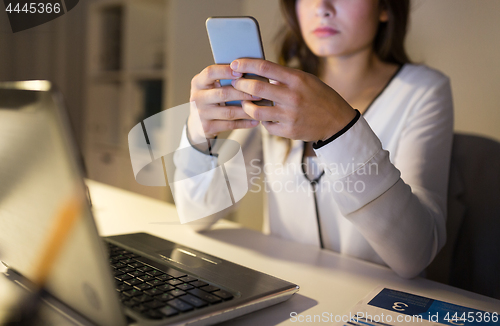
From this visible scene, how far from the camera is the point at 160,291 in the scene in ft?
1.26

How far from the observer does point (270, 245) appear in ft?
2.30

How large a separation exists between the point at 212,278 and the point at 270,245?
0.27m

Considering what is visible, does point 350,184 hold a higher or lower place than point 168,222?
higher

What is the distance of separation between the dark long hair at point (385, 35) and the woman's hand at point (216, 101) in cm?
48

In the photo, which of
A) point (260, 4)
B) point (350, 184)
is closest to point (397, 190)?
point (350, 184)

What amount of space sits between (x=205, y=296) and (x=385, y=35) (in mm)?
765

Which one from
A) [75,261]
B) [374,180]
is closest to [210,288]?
[75,261]

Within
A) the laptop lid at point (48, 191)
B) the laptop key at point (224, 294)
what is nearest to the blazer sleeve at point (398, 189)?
the laptop key at point (224, 294)

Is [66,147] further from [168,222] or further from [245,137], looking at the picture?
[245,137]

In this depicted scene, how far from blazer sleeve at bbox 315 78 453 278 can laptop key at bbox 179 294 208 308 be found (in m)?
0.24

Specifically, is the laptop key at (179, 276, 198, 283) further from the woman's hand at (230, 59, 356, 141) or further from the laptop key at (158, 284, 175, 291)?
the woman's hand at (230, 59, 356, 141)

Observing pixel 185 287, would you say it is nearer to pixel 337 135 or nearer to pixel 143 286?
pixel 143 286

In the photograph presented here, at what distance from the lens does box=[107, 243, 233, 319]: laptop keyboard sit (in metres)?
0.35

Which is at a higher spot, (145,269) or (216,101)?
(216,101)
